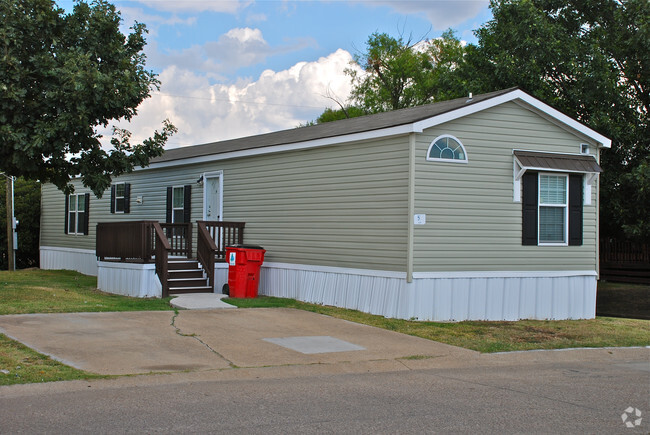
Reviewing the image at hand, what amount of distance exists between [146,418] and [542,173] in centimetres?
1032

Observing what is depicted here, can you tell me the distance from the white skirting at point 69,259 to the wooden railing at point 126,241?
5.24 metres

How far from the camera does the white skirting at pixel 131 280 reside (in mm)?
15305

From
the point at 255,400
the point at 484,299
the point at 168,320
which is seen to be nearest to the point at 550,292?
the point at 484,299

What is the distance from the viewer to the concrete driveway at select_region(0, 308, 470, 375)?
27.8 ft

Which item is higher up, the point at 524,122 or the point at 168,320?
the point at 524,122

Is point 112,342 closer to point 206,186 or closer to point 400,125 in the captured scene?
point 400,125

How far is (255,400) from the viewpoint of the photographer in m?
6.63

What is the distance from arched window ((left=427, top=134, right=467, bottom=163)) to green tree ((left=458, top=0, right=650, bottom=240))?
813cm

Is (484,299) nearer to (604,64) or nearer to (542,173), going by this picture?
(542,173)

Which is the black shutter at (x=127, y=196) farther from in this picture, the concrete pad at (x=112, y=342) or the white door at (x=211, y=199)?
the concrete pad at (x=112, y=342)

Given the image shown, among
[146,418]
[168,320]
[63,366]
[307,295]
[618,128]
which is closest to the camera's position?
[146,418]

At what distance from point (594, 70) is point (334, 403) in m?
17.0

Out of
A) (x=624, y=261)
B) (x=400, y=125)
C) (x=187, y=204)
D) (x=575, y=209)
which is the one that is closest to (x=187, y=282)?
(x=187, y=204)

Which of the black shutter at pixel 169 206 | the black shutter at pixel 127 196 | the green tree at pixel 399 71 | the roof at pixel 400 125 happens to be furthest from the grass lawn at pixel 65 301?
the green tree at pixel 399 71
